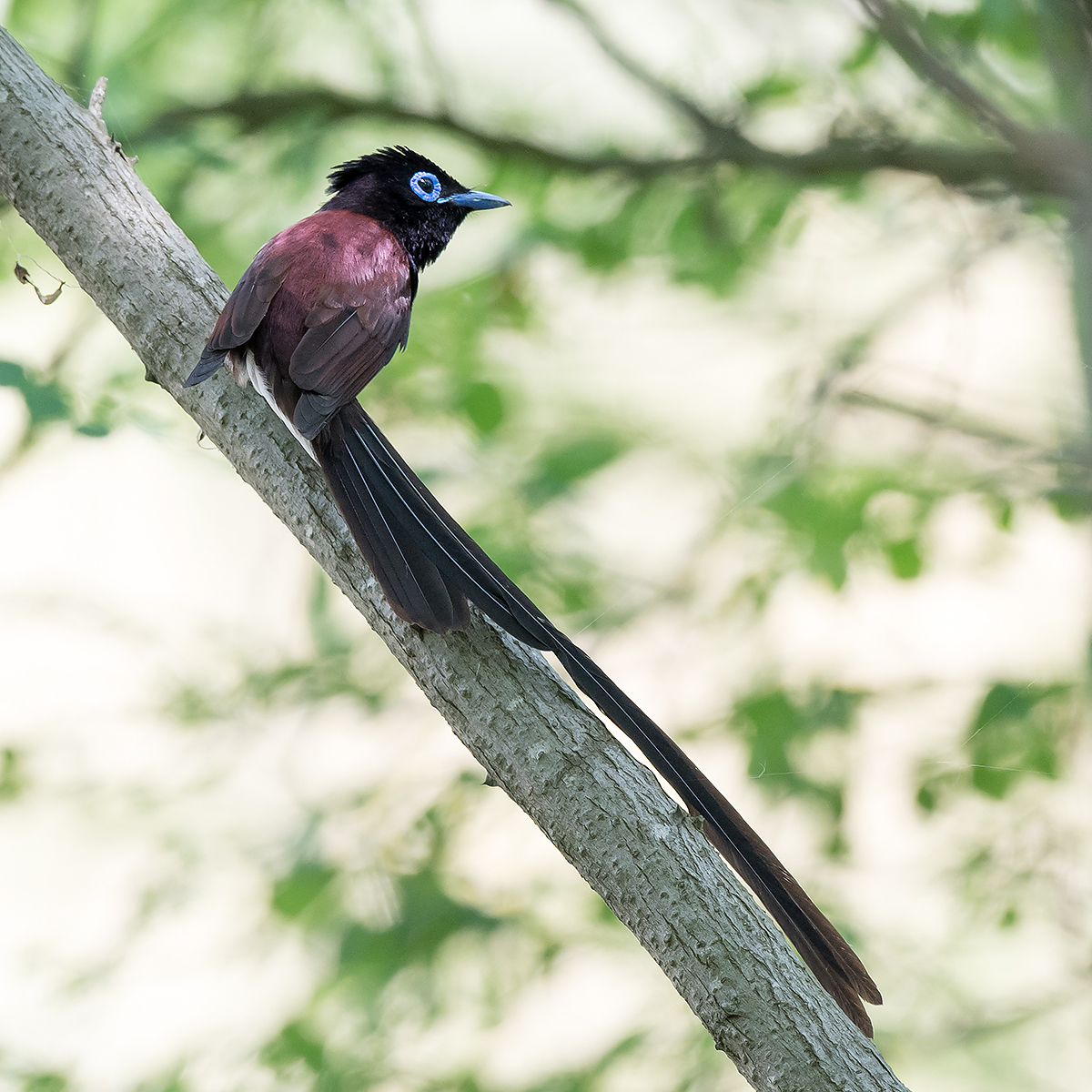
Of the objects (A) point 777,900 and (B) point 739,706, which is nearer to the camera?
(A) point 777,900

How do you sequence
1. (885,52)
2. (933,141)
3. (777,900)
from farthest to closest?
(933,141) < (885,52) < (777,900)

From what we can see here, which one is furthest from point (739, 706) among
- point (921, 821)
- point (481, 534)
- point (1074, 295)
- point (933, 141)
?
point (933, 141)

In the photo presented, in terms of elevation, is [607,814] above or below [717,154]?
below

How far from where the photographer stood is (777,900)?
686 millimetres

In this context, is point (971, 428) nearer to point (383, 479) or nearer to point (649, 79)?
point (649, 79)

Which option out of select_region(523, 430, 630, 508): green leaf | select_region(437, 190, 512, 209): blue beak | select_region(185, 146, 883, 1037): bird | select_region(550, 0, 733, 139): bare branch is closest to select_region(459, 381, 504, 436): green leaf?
select_region(523, 430, 630, 508): green leaf

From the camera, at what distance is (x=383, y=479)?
708 millimetres

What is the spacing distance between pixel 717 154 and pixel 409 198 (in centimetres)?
117

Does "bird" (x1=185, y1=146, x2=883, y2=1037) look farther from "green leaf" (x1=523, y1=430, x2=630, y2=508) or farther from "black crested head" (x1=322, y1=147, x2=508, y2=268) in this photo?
"green leaf" (x1=523, y1=430, x2=630, y2=508)

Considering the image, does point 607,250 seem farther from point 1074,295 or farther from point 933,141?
point 1074,295

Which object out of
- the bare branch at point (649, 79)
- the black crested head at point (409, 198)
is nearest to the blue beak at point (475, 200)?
the black crested head at point (409, 198)

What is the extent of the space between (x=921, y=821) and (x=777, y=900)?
131 centimetres

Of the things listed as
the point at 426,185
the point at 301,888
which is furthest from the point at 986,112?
the point at 301,888

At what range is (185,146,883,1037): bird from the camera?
0.67 metres
